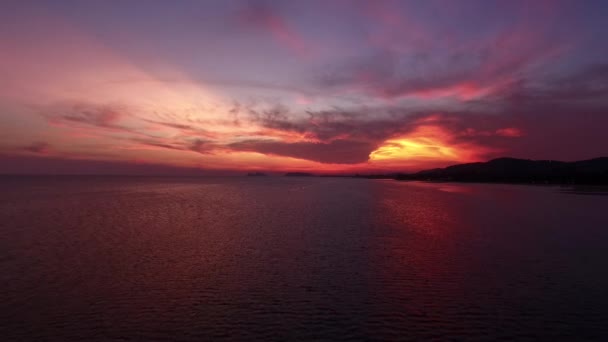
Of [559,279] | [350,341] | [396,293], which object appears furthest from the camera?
[559,279]

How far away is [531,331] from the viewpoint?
1182 centimetres

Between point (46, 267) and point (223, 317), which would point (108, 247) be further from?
point (223, 317)

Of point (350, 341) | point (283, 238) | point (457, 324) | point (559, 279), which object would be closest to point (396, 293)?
→ point (457, 324)

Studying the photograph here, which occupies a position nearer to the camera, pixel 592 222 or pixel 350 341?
pixel 350 341

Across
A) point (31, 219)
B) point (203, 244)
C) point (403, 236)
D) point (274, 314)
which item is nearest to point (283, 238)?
point (203, 244)

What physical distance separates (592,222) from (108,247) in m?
46.6

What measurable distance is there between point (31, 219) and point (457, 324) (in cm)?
4603

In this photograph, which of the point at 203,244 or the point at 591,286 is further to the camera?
the point at 203,244

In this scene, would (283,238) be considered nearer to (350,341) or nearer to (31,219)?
(350,341)

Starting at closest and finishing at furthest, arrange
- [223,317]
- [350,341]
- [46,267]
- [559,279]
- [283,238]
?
[350,341] → [223,317] → [559,279] → [46,267] → [283,238]

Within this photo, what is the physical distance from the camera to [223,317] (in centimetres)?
1296

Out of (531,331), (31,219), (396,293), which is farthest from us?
(31,219)

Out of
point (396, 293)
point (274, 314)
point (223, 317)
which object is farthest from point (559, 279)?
point (223, 317)

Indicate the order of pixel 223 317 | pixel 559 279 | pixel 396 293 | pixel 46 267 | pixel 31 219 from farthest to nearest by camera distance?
1. pixel 31 219
2. pixel 46 267
3. pixel 559 279
4. pixel 396 293
5. pixel 223 317
